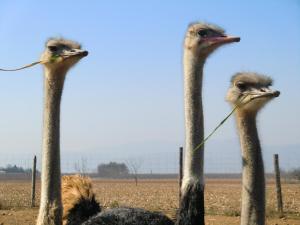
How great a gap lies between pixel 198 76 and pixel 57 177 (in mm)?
1246

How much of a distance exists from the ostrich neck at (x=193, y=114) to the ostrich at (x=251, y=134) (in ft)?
0.83

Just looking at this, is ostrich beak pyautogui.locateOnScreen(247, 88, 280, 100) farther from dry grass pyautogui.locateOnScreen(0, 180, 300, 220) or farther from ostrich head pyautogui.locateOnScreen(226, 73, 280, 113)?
dry grass pyautogui.locateOnScreen(0, 180, 300, 220)

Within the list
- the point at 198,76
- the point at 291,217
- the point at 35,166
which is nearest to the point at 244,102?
the point at 198,76

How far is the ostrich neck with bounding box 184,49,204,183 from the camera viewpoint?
3.92 m

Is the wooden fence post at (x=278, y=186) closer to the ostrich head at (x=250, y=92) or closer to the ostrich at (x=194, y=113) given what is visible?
the ostrich at (x=194, y=113)

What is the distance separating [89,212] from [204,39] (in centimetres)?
164

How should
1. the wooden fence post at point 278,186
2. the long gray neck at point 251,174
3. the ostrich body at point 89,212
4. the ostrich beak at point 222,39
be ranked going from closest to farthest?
the long gray neck at point 251,174 → the ostrich body at point 89,212 → the ostrich beak at point 222,39 → the wooden fence post at point 278,186

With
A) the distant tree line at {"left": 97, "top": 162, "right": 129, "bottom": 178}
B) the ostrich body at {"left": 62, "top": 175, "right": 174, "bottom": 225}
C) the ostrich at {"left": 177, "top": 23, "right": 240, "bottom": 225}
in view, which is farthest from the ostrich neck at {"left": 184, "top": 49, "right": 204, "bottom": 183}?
the distant tree line at {"left": 97, "top": 162, "right": 129, "bottom": 178}

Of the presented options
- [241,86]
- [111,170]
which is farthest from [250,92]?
[111,170]

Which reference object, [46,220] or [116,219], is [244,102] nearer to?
[116,219]

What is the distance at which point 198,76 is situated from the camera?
4.25 m

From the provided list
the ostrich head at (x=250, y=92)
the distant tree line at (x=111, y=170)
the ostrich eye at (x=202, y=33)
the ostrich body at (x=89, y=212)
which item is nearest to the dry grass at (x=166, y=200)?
the ostrich body at (x=89, y=212)

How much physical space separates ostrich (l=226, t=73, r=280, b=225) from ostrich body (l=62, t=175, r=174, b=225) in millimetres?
731

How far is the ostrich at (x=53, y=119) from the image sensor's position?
159 inches
